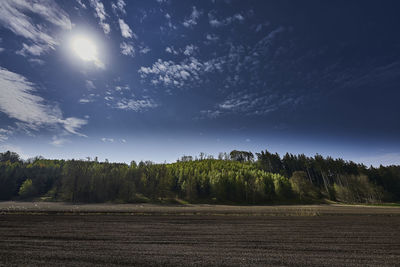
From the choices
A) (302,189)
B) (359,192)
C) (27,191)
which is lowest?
(359,192)

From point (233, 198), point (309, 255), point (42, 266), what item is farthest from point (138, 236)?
point (233, 198)

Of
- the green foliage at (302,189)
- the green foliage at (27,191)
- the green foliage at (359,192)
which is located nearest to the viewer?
the green foliage at (27,191)

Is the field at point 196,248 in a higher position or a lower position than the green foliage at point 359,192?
higher

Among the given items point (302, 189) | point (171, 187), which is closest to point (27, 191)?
point (171, 187)

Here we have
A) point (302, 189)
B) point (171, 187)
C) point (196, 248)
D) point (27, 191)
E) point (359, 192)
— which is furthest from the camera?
point (171, 187)

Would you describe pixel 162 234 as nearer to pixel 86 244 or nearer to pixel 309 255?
pixel 86 244

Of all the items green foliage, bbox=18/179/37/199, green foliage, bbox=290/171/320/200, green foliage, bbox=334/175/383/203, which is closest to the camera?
green foliage, bbox=18/179/37/199

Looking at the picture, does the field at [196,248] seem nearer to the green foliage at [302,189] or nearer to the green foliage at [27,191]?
the green foliage at [302,189]

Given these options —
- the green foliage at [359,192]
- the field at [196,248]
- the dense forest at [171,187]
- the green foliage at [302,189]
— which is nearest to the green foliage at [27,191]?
the dense forest at [171,187]

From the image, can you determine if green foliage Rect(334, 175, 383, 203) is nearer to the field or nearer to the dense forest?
the dense forest

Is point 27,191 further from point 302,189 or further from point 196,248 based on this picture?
point 302,189

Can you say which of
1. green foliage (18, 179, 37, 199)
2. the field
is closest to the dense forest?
green foliage (18, 179, 37, 199)

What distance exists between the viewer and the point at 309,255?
11844 mm

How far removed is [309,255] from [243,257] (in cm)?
476
